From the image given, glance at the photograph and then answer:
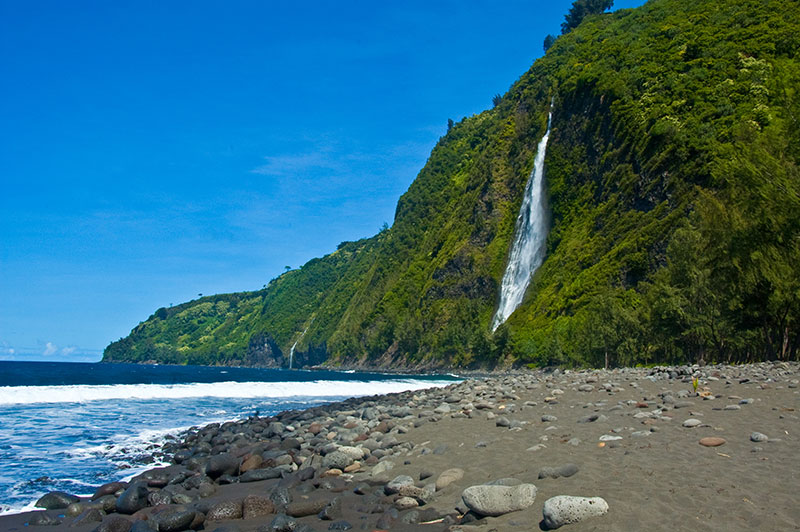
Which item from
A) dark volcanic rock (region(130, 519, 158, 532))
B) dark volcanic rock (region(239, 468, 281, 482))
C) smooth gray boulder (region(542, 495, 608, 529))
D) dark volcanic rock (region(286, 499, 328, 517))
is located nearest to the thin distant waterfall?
dark volcanic rock (region(239, 468, 281, 482))

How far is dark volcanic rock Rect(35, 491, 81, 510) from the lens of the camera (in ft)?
29.0

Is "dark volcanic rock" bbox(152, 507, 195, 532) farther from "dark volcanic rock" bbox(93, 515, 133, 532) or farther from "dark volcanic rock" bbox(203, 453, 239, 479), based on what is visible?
"dark volcanic rock" bbox(203, 453, 239, 479)

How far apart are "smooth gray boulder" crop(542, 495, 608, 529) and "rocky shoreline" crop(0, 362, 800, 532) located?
0.5 inches

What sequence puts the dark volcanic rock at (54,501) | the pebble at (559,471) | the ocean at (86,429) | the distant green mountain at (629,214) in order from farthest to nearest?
the distant green mountain at (629,214) → the ocean at (86,429) → the dark volcanic rock at (54,501) → the pebble at (559,471)

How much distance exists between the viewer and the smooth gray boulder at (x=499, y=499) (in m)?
6.07

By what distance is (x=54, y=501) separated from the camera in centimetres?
887

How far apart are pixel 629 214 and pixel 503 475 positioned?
221 ft

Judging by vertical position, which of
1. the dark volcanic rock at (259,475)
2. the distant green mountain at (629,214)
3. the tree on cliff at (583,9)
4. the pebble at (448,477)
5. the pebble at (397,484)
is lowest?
the dark volcanic rock at (259,475)

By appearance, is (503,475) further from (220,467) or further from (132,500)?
(220,467)

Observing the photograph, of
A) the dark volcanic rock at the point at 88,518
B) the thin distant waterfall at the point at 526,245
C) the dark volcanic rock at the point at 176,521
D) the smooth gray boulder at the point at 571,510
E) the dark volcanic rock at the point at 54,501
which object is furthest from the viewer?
the thin distant waterfall at the point at 526,245

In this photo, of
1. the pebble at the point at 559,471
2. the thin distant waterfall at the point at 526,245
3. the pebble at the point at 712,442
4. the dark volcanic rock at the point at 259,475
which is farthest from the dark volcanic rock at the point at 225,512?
the thin distant waterfall at the point at 526,245

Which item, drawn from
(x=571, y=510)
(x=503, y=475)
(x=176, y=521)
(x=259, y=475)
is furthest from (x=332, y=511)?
(x=259, y=475)

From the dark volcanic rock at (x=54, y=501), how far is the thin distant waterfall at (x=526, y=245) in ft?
267

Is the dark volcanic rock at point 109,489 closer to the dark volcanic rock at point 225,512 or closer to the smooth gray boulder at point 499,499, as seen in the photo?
the dark volcanic rock at point 225,512
